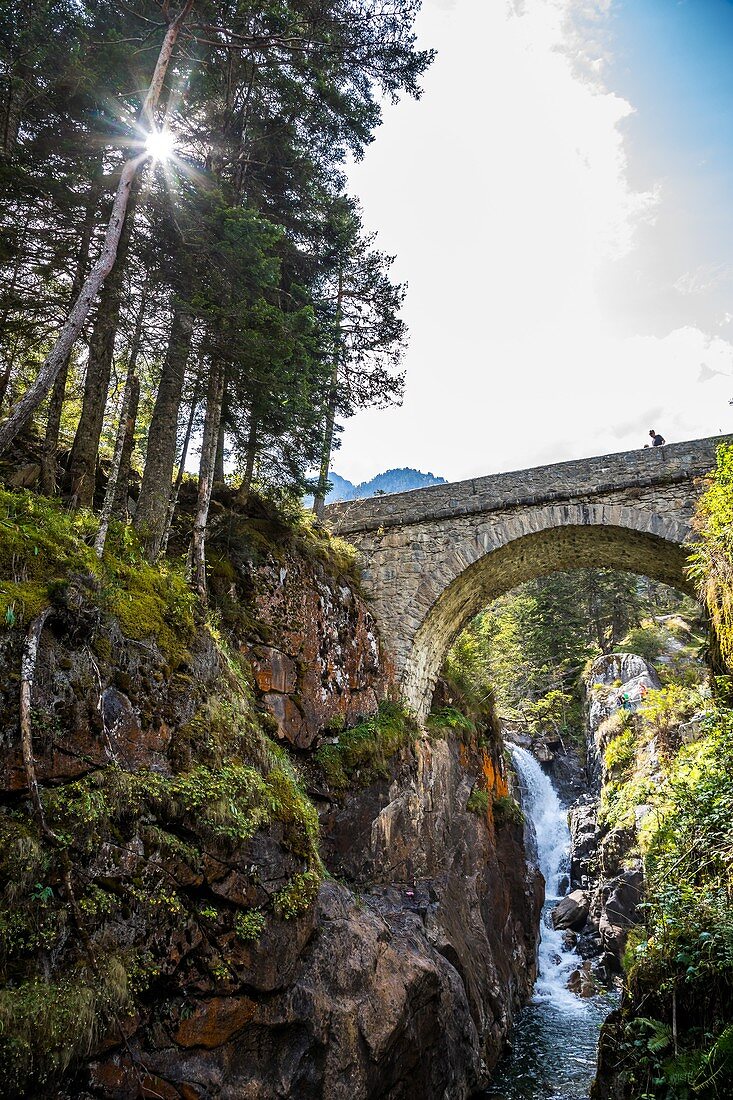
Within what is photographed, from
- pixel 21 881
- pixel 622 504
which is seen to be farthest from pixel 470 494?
pixel 21 881

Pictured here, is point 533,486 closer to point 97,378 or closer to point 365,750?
point 365,750

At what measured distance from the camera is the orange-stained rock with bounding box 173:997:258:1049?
13.0 ft

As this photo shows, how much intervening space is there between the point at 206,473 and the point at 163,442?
83 cm

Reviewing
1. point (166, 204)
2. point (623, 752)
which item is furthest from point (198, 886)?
point (623, 752)

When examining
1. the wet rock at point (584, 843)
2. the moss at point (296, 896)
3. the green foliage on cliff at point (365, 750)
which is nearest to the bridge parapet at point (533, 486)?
the green foliage on cliff at point (365, 750)

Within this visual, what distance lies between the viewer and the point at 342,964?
565 cm

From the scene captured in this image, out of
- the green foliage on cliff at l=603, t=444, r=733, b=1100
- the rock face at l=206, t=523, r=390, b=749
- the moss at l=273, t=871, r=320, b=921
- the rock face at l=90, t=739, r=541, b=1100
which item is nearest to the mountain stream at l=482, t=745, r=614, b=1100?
the rock face at l=90, t=739, r=541, b=1100

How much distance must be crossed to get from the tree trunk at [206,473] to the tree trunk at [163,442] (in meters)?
0.42

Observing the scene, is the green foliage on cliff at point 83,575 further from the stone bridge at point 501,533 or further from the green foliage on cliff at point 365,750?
the stone bridge at point 501,533

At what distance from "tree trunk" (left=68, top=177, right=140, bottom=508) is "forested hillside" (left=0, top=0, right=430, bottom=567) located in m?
0.03

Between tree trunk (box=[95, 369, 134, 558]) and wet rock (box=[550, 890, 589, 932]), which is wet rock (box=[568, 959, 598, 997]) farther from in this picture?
tree trunk (box=[95, 369, 134, 558])

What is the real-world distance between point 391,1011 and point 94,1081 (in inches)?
146

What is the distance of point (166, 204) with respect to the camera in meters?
6.98

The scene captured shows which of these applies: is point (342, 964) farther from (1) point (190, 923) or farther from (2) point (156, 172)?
(2) point (156, 172)
